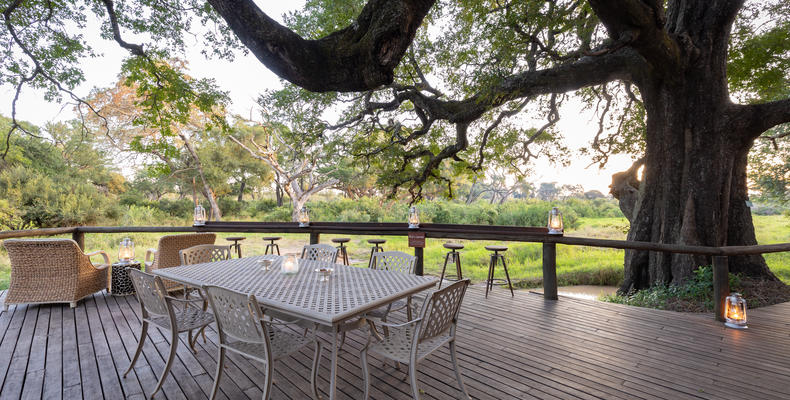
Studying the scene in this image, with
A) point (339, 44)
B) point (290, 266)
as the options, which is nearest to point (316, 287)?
point (290, 266)

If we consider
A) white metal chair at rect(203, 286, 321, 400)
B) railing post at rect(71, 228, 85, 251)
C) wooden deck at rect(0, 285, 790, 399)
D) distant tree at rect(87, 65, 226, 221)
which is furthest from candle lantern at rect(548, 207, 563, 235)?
railing post at rect(71, 228, 85, 251)

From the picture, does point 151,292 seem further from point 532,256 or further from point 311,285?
point 532,256

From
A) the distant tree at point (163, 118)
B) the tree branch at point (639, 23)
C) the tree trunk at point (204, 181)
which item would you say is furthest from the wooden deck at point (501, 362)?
the tree trunk at point (204, 181)

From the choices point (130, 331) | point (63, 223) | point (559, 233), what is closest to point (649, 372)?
point (559, 233)

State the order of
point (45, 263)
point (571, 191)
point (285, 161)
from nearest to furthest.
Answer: point (45, 263) < point (285, 161) < point (571, 191)

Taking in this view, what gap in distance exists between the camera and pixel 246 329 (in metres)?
1.78

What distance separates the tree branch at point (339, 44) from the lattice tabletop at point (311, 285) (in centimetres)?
145

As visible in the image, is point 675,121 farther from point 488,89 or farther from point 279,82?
point 279,82

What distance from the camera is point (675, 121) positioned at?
4426 millimetres

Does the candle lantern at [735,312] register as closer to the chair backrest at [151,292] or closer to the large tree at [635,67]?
the large tree at [635,67]

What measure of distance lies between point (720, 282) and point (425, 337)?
3319 mm

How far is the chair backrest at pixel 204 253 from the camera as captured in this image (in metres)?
3.40

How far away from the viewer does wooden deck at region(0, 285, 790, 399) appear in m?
2.08

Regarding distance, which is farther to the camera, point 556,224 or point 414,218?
point 414,218
